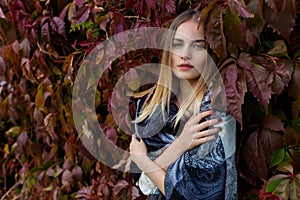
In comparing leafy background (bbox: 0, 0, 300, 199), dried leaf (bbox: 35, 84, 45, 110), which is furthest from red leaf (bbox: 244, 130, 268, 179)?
dried leaf (bbox: 35, 84, 45, 110)

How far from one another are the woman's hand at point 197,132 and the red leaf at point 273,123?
173mm

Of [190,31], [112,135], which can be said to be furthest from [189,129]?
[112,135]

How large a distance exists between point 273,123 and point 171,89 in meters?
0.29

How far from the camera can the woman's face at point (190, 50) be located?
1352 millimetres

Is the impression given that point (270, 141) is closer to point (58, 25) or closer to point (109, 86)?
point (109, 86)

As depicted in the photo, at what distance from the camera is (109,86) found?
1782 millimetres

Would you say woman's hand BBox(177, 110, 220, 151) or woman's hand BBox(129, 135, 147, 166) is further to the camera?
woman's hand BBox(129, 135, 147, 166)

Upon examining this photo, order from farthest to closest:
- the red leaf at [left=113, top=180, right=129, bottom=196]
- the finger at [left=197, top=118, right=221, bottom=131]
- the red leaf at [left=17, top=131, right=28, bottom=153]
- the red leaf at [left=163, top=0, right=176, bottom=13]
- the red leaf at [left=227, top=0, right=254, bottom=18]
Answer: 1. the red leaf at [left=17, top=131, right=28, bottom=153]
2. the red leaf at [left=113, top=180, right=129, bottom=196]
3. the red leaf at [left=163, top=0, right=176, bottom=13]
4. the finger at [left=197, top=118, right=221, bottom=131]
5. the red leaf at [left=227, top=0, right=254, bottom=18]

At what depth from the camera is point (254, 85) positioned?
1.29m

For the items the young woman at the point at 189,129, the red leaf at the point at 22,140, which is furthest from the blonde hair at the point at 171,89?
the red leaf at the point at 22,140

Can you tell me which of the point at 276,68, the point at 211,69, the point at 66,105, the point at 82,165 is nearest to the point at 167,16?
the point at 211,69

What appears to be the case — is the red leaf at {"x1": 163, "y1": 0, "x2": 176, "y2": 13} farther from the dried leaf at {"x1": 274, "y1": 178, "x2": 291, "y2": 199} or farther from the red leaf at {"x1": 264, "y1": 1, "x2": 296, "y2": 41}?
the dried leaf at {"x1": 274, "y1": 178, "x2": 291, "y2": 199}

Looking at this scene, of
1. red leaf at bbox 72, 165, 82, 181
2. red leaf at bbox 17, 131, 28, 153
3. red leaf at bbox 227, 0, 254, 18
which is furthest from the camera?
red leaf at bbox 17, 131, 28, 153

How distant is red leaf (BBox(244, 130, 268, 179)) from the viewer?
4.62 ft
